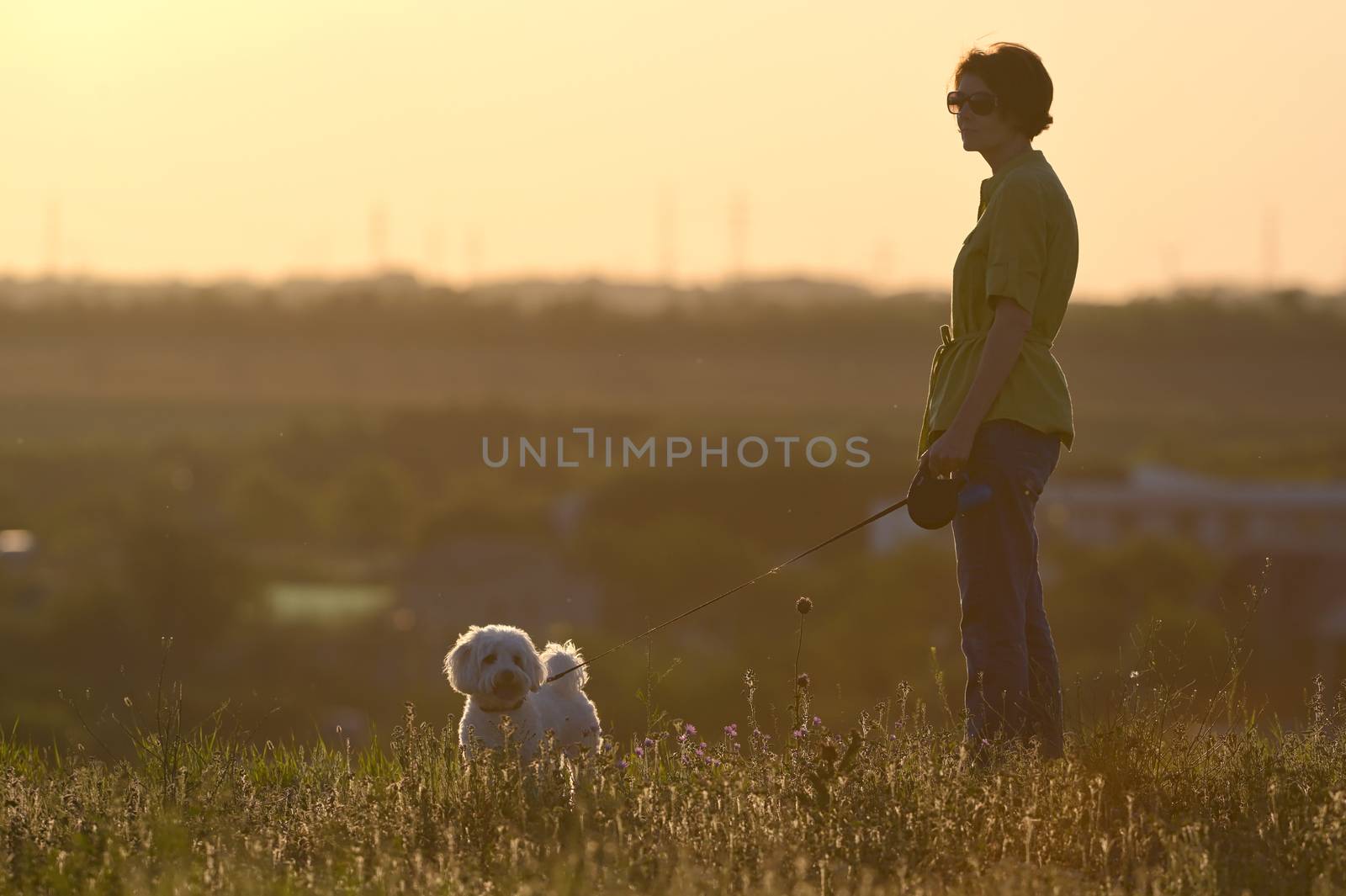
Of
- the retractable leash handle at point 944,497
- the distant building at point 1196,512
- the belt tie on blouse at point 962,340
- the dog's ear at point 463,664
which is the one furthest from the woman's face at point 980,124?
the distant building at point 1196,512

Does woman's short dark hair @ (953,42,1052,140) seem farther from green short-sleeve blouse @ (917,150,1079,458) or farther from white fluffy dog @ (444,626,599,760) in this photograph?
white fluffy dog @ (444,626,599,760)

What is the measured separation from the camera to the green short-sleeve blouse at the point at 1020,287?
486cm

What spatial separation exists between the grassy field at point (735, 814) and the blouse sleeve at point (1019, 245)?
1.04 m

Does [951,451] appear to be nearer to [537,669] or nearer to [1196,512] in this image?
[537,669]

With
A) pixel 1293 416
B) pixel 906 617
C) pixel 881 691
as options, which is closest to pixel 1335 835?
pixel 881 691

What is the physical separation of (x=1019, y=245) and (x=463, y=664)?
2.45 metres

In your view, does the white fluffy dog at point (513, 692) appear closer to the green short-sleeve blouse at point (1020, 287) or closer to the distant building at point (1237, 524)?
the green short-sleeve blouse at point (1020, 287)

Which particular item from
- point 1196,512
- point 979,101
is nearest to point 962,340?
point 979,101

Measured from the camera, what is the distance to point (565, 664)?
6.72 metres

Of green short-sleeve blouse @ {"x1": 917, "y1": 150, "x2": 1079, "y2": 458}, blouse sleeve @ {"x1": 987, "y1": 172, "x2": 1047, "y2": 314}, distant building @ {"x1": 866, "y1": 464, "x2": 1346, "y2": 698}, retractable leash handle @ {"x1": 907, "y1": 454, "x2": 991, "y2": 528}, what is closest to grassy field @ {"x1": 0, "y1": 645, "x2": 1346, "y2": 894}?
retractable leash handle @ {"x1": 907, "y1": 454, "x2": 991, "y2": 528}

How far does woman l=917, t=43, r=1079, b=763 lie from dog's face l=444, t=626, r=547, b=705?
1606mm

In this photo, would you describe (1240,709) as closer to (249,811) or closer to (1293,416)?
(249,811)

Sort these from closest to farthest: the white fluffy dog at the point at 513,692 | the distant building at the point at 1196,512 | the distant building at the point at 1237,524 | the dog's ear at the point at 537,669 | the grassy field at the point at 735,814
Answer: the grassy field at the point at 735,814 → the white fluffy dog at the point at 513,692 → the dog's ear at the point at 537,669 → the distant building at the point at 1237,524 → the distant building at the point at 1196,512

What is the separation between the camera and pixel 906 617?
Answer: 63531mm
